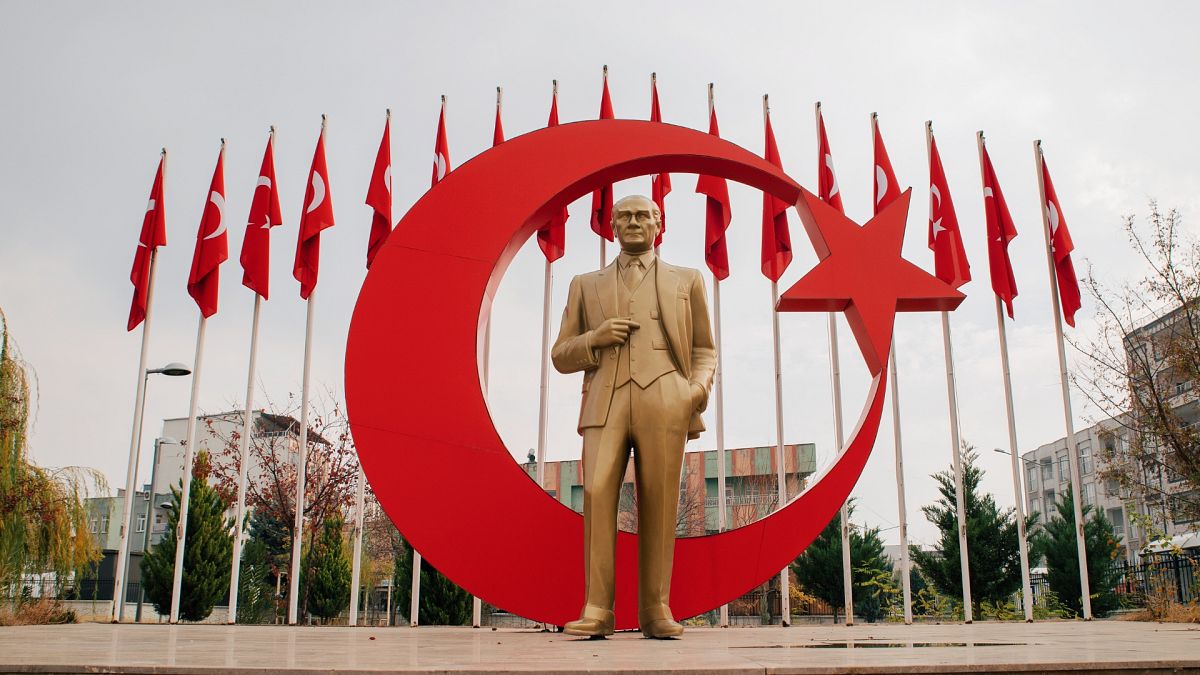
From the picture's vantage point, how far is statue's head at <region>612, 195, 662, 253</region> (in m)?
6.77

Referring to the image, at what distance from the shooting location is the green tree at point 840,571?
21.1 metres

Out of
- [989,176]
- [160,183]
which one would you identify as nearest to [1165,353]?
[989,176]

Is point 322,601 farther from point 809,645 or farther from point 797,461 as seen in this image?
point 809,645

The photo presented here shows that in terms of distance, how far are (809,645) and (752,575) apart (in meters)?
2.02

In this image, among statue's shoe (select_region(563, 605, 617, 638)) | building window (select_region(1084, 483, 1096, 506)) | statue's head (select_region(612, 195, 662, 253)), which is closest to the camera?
statue's shoe (select_region(563, 605, 617, 638))

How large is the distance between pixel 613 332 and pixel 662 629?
2170 millimetres

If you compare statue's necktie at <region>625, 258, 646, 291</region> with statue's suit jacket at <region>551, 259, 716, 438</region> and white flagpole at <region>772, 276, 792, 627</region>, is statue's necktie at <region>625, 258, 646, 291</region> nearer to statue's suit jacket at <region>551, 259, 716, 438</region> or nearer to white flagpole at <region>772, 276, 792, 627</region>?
statue's suit jacket at <region>551, 259, 716, 438</region>

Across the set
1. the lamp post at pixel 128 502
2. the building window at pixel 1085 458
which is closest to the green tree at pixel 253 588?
the lamp post at pixel 128 502

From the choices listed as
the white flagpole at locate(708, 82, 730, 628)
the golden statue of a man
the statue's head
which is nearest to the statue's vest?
the golden statue of a man

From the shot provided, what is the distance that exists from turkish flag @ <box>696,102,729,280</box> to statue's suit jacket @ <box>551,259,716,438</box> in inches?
227

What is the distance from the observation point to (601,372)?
662cm

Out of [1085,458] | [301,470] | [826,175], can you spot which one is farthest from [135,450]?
[1085,458]

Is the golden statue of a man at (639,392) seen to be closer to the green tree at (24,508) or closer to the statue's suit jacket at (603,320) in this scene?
the statue's suit jacket at (603,320)

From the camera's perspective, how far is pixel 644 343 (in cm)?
659
